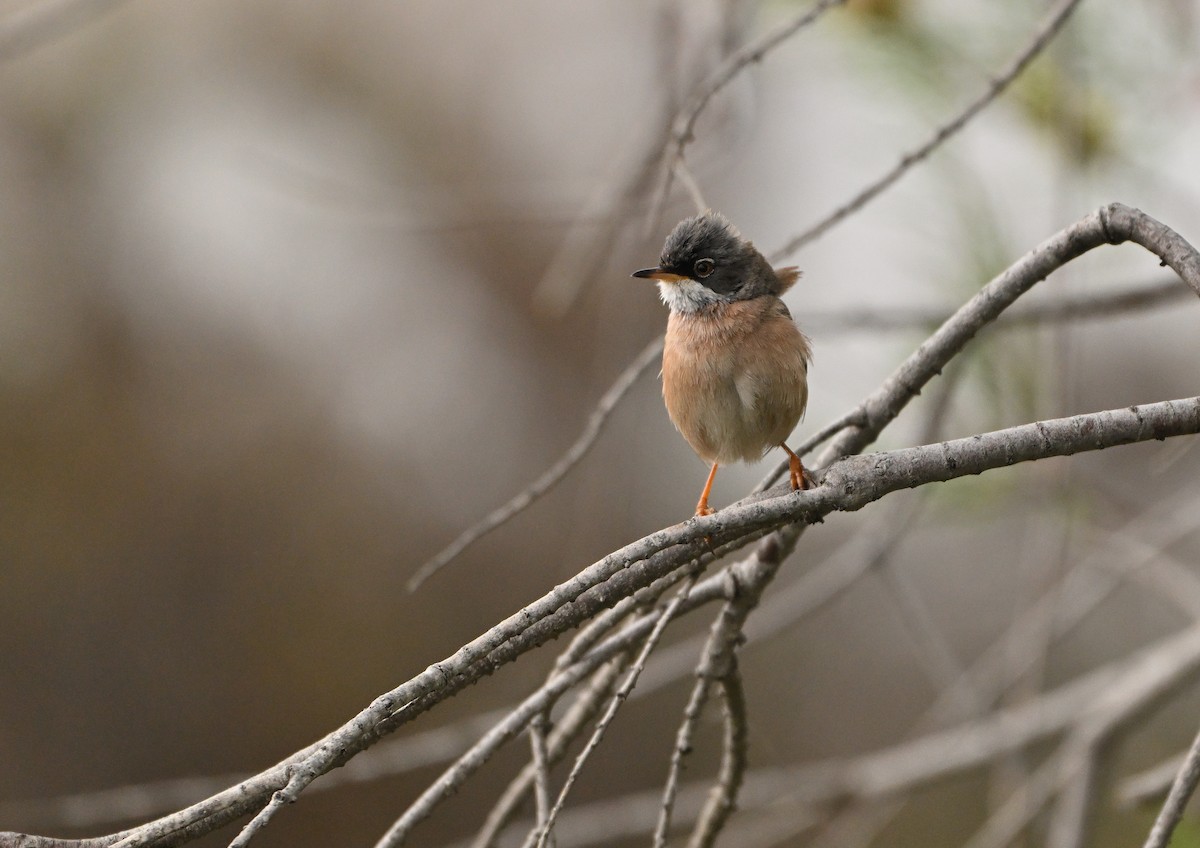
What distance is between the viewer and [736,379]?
2.97 meters

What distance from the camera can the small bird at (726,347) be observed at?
9.66 feet

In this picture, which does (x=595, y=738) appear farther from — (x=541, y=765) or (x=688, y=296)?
(x=688, y=296)

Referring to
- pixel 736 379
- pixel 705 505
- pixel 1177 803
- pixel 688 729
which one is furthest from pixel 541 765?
pixel 736 379

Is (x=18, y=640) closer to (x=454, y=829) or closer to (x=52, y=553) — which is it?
(x=52, y=553)

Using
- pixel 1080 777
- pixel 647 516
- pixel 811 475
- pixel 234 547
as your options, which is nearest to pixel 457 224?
pixel 811 475

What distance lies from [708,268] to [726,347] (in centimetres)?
40

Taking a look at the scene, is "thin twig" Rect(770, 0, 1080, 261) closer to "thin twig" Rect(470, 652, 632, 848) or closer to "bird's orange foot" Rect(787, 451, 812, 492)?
"bird's orange foot" Rect(787, 451, 812, 492)

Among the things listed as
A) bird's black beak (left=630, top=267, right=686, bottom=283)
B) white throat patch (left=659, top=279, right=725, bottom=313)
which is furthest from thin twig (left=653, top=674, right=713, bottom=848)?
bird's black beak (left=630, top=267, right=686, bottom=283)

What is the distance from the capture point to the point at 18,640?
292 inches

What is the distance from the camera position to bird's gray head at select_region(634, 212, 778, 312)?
3.29 m

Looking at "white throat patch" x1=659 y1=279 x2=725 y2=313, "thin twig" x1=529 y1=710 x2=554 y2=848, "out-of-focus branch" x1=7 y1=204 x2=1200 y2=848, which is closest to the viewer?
"out-of-focus branch" x1=7 y1=204 x2=1200 y2=848

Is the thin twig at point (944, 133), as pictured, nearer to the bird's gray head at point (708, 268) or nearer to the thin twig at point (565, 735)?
the bird's gray head at point (708, 268)

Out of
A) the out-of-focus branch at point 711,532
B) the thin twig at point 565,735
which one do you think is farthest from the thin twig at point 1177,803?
the thin twig at point 565,735

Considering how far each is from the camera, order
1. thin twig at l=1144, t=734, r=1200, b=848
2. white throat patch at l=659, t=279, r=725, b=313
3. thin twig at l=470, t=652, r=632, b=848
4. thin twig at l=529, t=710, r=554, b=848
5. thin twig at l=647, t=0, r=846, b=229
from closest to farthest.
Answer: thin twig at l=1144, t=734, r=1200, b=848, thin twig at l=529, t=710, r=554, b=848, thin twig at l=470, t=652, r=632, b=848, thin twig at l=647, t=0, r=846, b=229, white throat patch at l=659, t=279, r=725, b=313
